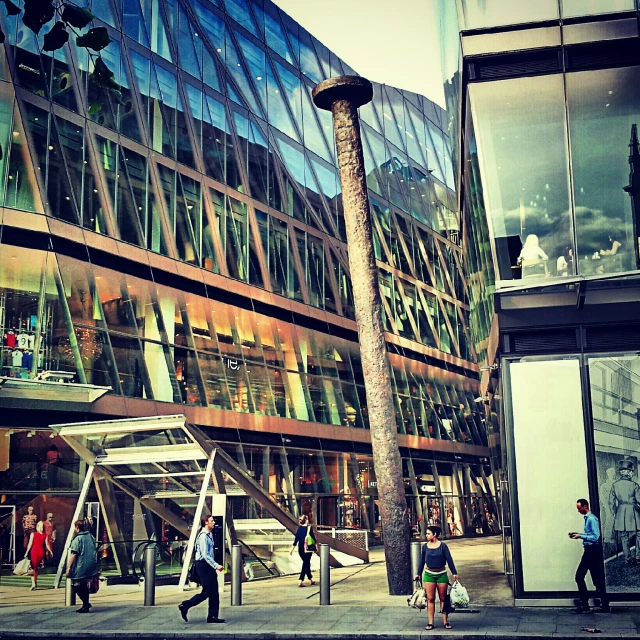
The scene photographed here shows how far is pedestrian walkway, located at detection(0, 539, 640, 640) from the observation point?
12.1 meters

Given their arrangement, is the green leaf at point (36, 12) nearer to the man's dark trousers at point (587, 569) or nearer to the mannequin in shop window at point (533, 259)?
the mannequin in shop window at point (533, 259)

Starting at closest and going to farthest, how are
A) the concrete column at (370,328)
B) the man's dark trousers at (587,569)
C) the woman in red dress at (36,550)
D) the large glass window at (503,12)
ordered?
the man's dark trousers at (587,569), the large glass window at (503,12), the concrete column at (370,328), the woman in red dress at (36,550)

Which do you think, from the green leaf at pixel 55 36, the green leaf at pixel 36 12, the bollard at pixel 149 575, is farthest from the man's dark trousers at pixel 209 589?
the green leaf at pixel 36 12

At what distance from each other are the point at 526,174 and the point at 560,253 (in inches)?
63.6

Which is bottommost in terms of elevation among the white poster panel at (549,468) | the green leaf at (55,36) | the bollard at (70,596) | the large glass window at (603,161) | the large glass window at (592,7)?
the bollard at (70,596)

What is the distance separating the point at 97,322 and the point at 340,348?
14.9 meters

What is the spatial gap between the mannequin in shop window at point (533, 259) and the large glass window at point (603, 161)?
0.62m

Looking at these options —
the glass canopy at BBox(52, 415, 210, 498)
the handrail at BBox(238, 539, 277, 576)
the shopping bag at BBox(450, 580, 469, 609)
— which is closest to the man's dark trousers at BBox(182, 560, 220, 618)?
the shopping bag at BBox(450, 580, 469, 609)

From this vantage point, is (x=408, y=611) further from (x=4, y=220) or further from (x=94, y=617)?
(x=4, y=220)

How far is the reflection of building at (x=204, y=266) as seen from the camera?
2325 cm

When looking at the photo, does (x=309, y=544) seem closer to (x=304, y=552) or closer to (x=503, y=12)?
(x=304, y=552)

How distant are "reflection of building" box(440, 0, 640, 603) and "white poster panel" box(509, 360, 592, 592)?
0.7 inches

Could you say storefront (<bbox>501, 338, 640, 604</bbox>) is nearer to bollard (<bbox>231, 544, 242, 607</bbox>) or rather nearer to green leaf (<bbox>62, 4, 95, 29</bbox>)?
bollard (<bbox>231, 544, 242, 607</bbox>)

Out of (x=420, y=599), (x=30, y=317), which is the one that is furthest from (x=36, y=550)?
(x=420, y=599)
